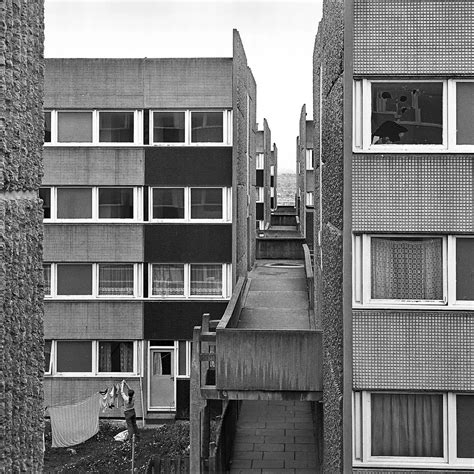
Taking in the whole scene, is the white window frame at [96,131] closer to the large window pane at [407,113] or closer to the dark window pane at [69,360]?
the dark window pane at [69,360]

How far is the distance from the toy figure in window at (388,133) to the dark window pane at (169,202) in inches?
525

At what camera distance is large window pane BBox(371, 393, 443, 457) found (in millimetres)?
9023

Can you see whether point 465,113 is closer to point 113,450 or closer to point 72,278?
point 113,450

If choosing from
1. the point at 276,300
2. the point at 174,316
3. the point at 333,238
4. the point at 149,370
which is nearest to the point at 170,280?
the point at 174,316

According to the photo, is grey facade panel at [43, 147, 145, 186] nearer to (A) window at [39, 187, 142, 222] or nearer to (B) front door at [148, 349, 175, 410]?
(A) window at [39, 187, 142, 222]

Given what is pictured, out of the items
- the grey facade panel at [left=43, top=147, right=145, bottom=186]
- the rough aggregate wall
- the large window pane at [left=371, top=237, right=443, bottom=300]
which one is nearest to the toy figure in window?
the rough aggregate wall

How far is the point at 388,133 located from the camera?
926 cm

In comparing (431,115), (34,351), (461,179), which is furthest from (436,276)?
(34,351)

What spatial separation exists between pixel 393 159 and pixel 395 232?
81 centimetres

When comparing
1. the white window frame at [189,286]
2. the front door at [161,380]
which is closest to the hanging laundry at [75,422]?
the front door at [161,380]

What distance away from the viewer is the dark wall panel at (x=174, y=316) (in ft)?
72.9

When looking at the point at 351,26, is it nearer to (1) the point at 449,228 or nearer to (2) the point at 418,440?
(1) the point at 449,228

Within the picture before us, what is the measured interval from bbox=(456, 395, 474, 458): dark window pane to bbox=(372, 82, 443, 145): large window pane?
2.92 metres

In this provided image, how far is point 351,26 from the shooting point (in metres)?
9.05
